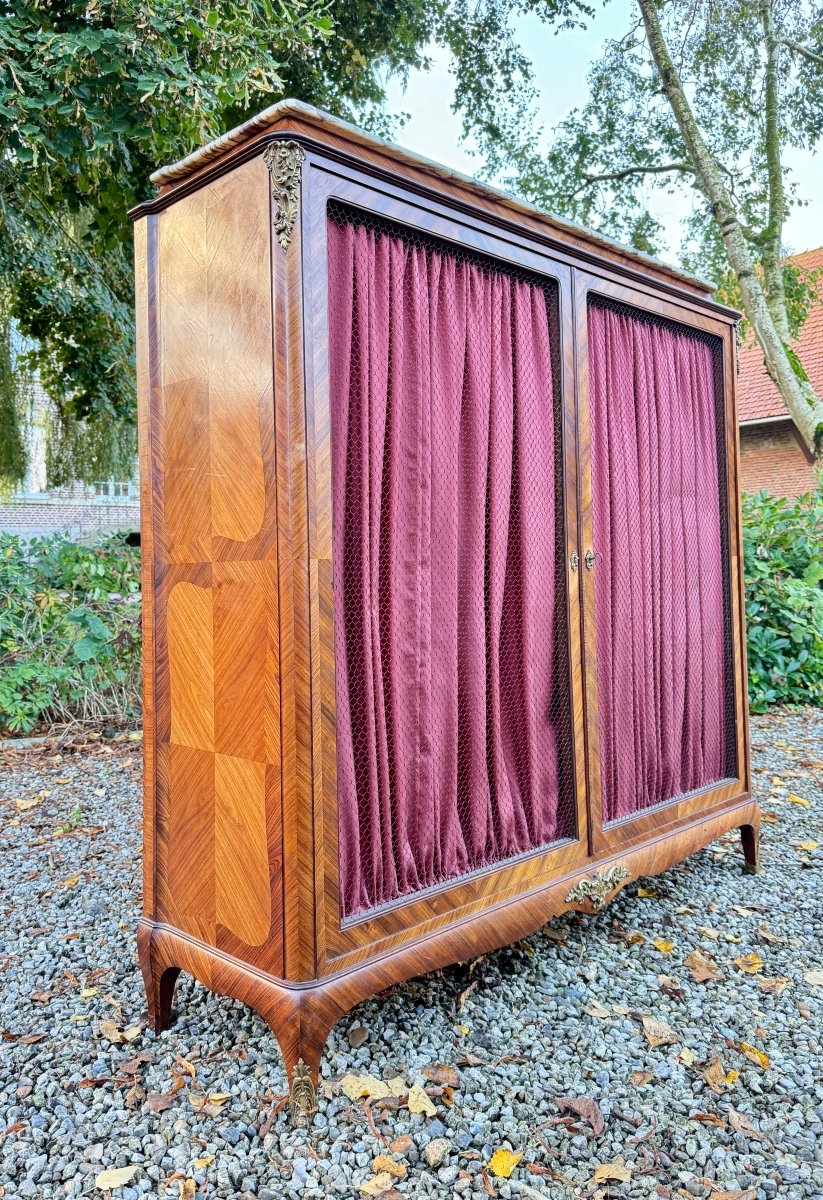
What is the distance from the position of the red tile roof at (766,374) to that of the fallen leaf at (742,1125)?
10.4 m

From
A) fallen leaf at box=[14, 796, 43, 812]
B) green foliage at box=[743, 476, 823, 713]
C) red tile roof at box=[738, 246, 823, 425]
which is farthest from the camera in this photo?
red tile roof at box=[738, 246, 823, 425]

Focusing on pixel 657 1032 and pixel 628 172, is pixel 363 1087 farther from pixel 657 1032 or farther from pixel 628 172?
pixel 628 172

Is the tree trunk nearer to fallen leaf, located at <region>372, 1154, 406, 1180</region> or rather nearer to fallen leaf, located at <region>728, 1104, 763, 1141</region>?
fallen leaf, located at <region>728, 1104, 763, 1141</region>

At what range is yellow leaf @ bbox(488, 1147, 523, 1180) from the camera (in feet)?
4.48

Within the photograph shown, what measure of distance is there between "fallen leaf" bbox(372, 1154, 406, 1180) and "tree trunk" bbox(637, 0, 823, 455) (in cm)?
697

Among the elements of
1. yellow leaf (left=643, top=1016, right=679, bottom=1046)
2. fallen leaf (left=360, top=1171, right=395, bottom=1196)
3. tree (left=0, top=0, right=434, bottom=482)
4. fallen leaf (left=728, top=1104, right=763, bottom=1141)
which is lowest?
fallen leaf (left=728, top=1104, right=763, bottom=1141)

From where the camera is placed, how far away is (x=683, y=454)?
2.69 meters

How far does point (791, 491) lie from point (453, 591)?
37.5ft

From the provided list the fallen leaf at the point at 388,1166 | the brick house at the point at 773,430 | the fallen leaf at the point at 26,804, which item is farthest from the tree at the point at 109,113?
the brick house at the point at 773,430

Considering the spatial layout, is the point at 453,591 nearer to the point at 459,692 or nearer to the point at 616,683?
the point at 459,692

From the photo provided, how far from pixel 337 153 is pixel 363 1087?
6.22 ft

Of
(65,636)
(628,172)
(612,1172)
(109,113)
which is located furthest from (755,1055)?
(628,172)

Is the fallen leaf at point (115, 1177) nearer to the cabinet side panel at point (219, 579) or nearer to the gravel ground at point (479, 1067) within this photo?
the gravel ground at point (479, 1067)

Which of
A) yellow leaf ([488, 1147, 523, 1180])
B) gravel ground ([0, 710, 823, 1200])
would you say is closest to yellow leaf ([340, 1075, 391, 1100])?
gravel ground ([0, 710, 823, 1200])
